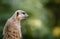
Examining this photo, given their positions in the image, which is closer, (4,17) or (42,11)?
(4,17)

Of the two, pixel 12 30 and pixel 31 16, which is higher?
pixel 31 16

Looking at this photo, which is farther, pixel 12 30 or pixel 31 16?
pixel 31 16

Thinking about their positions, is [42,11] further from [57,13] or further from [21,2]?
[57,13]

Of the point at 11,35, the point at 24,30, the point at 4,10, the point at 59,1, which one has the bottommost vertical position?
the point at 11,35

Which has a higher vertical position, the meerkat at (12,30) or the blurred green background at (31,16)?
the blurred green background at (31,16)

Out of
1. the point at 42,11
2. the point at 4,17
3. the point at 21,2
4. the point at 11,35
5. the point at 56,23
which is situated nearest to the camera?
the point at 11,35

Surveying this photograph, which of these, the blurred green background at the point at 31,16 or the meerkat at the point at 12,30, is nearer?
the meerkat at the point at 12,30

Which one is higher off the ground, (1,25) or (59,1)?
(59,1)

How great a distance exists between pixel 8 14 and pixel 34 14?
0.51 meters

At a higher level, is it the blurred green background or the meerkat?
the blurred green background

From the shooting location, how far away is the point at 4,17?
3900mm

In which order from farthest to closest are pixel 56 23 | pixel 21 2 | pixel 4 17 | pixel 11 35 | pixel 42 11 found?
pixel 56 23, pixel 42 11, pixel 21 2, pixel 4 17, pixel 11 35

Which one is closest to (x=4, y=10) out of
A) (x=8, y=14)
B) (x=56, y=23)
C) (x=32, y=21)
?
(x=8, y=14)

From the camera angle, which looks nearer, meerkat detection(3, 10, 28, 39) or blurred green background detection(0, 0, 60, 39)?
meerkat detection(3, 10, 28, 39)
